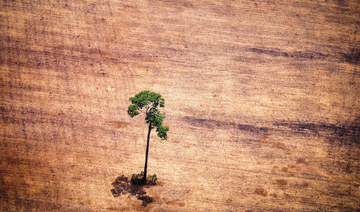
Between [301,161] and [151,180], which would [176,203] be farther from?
[301,161]

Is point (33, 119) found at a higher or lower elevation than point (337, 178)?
higher

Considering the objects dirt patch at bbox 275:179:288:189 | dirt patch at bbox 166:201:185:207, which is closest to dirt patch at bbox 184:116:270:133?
dirt patch at bbox 275:179:288:189

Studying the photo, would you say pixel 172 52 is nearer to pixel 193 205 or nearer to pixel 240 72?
pixel 240 72

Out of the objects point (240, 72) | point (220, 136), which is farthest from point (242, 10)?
point (220, 136)

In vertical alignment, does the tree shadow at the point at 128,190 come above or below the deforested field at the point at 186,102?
below

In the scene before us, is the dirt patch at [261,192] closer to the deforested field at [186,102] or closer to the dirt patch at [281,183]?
the deforested field at [186,102]

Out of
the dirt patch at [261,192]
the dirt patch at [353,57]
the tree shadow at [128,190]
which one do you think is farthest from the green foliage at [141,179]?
the dirt patch at [353,57]
